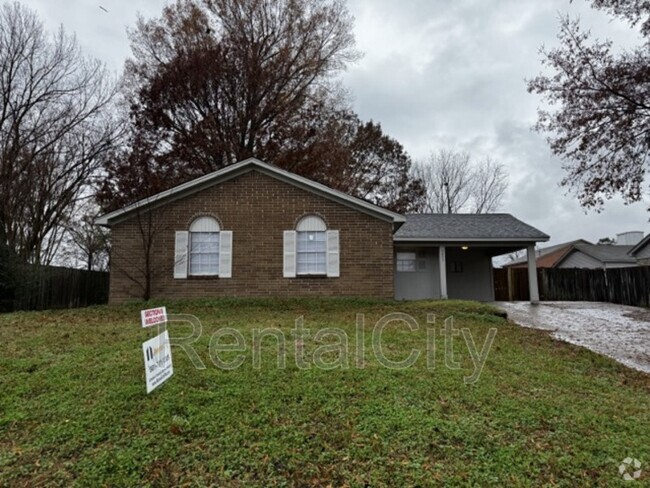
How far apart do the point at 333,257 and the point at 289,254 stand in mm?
1345

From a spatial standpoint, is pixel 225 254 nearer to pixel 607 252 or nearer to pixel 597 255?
pixel 597 255

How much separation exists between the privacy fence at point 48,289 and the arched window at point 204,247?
5142 mm

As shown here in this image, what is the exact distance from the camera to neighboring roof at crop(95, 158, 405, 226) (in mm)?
12492

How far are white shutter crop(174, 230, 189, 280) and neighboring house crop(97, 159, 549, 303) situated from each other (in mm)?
29

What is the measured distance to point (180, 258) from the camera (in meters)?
12.6

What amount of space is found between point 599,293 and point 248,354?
1818cm

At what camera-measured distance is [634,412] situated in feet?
14.5

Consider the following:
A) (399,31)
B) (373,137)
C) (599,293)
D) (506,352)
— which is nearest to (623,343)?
(506,352)

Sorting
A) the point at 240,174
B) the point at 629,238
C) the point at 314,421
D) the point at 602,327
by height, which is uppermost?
the point at 629,238

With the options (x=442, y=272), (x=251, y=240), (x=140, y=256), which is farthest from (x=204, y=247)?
(x=442, y=272)

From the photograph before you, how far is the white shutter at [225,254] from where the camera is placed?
41.2ft

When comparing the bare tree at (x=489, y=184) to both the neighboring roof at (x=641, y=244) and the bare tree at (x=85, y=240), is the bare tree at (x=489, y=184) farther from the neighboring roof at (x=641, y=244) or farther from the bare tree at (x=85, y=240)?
the bare tree at (x=85, y=240)

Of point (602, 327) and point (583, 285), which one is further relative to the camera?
point (583, 285)

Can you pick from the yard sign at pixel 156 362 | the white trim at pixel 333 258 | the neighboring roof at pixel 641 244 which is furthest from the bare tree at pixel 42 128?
the neighboring roof at pixel 641 244
